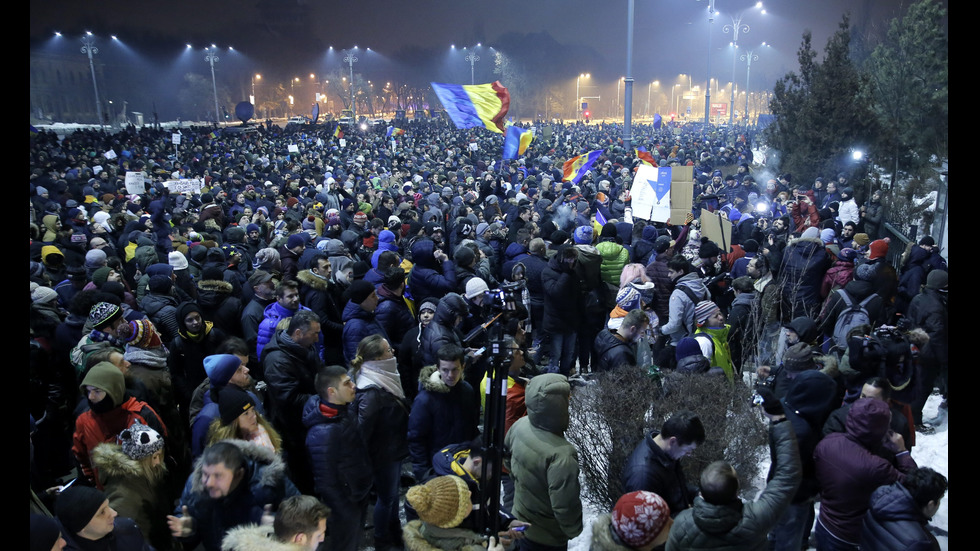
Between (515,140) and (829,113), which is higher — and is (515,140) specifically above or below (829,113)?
below

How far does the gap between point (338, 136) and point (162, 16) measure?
48332mm

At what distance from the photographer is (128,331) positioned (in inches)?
193

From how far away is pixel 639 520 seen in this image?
3010 millimetres

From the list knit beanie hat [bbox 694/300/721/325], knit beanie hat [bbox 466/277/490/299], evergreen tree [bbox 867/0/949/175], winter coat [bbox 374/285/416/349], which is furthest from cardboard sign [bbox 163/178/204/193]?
evergreen tree [bbox 867/0/949/175]

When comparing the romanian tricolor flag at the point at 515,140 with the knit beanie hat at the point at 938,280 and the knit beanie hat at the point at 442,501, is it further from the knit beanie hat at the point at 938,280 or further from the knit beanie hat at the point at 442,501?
the knit beanie hat at the point at 442,501

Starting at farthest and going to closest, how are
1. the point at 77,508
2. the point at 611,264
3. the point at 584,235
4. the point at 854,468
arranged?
1. the point at 584,235
2. the point at 611,264
3. the point at 854,468
4. the point at 77,508

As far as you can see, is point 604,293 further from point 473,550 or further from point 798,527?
point 473,550

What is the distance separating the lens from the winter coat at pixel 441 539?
315 cm

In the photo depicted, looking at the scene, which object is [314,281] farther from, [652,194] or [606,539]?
[652,194]

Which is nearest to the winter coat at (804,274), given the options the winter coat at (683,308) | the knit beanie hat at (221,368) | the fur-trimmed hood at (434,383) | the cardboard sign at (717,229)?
the cardboard sign at (717,229)

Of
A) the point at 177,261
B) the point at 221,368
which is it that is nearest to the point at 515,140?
the point at 177,261

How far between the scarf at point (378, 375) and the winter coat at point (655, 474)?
168 cm

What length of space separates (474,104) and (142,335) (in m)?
10.7
